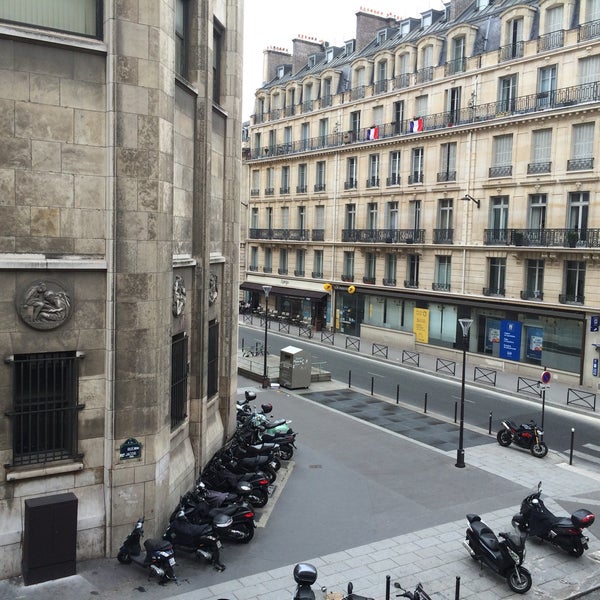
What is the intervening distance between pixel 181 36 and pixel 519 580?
40.6 feet

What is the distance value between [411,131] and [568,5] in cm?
1097

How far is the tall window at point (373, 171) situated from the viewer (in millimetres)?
42500

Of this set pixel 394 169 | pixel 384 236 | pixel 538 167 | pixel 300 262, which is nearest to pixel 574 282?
pixel 538 167

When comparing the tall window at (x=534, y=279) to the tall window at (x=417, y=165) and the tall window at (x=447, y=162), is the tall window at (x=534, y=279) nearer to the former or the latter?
the tall window at (x=447, y=162)

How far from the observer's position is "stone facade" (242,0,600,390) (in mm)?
30984

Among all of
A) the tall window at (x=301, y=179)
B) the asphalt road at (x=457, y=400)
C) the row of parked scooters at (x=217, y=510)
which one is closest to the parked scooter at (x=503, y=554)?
the row of parked scooters at (x=217, y=510)

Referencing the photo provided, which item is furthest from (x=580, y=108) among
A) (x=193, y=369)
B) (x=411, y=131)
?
(x=193, y=369)

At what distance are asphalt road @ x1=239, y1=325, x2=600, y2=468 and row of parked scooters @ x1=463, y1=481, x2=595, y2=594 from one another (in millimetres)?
7193

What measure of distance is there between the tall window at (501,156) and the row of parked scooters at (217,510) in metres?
22.8

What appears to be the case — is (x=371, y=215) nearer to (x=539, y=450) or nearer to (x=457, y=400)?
(x=457, y=400)

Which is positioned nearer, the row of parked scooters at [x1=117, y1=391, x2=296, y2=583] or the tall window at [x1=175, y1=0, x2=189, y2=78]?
the row of parked scooters at [x1=117, y1=391, x2=296, y2=583]

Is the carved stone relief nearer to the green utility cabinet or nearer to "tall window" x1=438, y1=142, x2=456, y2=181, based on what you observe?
the green utility cabinet

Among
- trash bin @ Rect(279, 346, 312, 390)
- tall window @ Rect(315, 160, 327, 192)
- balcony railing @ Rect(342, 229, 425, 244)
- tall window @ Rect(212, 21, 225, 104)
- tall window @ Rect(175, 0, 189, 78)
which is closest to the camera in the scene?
tall window @ Rect(175, 0, 189, 78)

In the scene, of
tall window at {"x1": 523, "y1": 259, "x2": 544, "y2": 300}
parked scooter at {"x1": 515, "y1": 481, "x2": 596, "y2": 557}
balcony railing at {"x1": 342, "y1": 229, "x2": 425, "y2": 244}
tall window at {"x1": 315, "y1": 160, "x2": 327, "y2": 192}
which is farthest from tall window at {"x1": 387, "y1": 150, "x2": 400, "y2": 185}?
parked scooter at {"x1": 515, "y1": 481, "x2": 596, "y2": 557}
